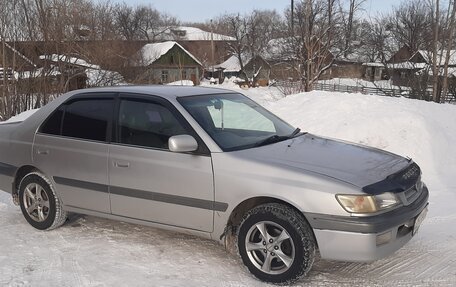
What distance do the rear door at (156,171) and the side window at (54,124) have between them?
2.67ft

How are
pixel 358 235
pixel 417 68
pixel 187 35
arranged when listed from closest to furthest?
1. pixel 358 235
2. pixel 417 68
3. pixel 187 35

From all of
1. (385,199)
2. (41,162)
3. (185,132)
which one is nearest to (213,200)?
(185,132)

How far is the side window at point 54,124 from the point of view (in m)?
4.89

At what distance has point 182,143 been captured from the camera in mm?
3879

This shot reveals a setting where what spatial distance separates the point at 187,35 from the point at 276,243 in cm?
9833

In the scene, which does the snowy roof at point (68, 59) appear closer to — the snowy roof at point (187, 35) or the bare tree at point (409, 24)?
the bare tree at point (409, 24)

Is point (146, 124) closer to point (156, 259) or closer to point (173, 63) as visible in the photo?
point (156, 259)

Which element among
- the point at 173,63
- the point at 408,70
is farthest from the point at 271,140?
the point at 173,63

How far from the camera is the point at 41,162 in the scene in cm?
489

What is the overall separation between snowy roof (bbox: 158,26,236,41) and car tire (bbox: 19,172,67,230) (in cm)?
8447

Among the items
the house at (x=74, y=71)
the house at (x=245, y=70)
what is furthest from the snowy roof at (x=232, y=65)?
the house at (x=74, y=71)

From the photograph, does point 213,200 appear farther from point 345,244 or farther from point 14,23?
point 14,23

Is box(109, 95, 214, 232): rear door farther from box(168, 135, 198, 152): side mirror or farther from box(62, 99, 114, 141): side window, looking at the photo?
box(62, 99, 114, 141): side window

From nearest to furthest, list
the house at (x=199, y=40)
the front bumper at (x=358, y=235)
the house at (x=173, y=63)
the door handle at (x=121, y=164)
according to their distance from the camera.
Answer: the front bumper at (x=358, y=235) < the door handle at (x=121, y=164) < the house at (x=173, y=63) < the house at (x=199, y=40)
